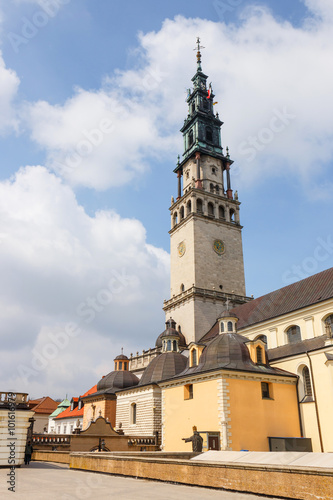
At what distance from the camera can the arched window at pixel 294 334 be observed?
3359cm

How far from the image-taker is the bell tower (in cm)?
4778

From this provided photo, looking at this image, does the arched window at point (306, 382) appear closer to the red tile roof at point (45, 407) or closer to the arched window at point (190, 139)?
the arched window at point (190, 139)

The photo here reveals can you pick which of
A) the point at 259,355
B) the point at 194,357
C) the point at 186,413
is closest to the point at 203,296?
the point at 194,357

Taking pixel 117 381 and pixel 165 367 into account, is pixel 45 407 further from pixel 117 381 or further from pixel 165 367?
pixel 165 367

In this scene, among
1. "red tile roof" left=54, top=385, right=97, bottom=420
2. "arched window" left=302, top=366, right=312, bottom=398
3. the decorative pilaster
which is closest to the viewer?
"arched window" left=302, top=366, right=312, bottom=398

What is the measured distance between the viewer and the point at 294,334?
3416 centimetres

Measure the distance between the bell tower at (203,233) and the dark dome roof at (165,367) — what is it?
8.21 metres

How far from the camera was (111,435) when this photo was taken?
28047mm

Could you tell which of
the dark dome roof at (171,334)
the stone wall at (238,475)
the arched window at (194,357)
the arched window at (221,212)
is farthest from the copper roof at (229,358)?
the arched window at (221,212)

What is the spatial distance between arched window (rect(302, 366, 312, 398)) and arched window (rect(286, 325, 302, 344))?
188 inches

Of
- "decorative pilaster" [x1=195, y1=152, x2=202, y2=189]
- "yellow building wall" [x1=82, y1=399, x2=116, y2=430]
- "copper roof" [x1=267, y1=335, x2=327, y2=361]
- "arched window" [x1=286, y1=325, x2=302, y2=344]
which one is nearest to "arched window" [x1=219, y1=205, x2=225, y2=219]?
"decorative pilaster" [x1=195, y1=152, x2=202, y2=189]

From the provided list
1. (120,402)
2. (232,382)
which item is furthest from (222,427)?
(120,402)

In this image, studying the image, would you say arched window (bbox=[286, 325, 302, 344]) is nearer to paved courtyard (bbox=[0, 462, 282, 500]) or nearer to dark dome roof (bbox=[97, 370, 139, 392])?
dark dome roof (bbox=[97, 370, 139, 392])

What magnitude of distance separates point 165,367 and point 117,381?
10259 millimetres
